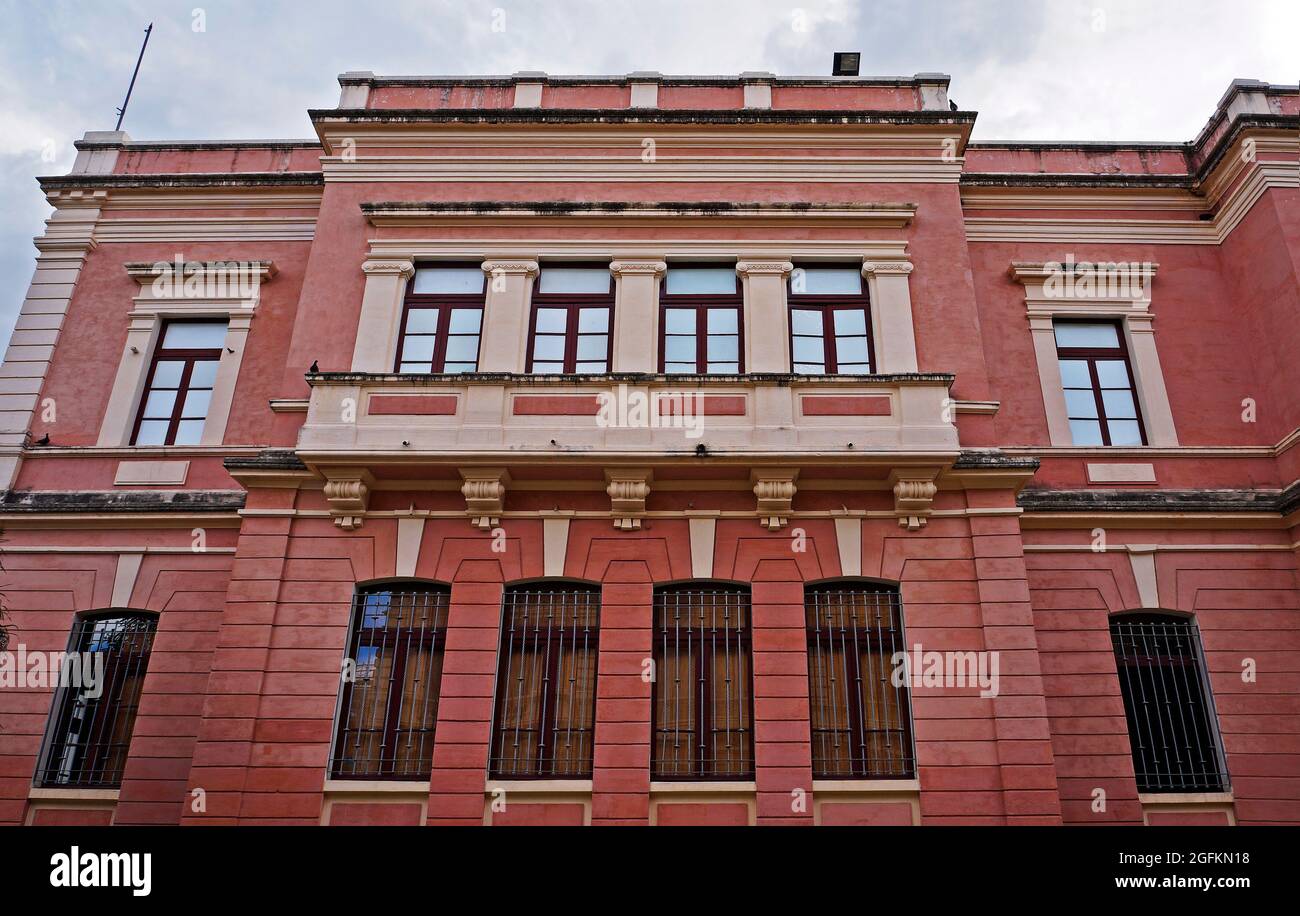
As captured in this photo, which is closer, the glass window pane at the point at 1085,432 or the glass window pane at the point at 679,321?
the glass window pane at the point at 679,321

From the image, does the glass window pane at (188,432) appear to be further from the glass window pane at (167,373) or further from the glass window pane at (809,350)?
the glass window pane at (809,350)

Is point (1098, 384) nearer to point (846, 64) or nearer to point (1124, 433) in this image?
point (1124, 433)

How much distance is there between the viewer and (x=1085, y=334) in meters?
13.6

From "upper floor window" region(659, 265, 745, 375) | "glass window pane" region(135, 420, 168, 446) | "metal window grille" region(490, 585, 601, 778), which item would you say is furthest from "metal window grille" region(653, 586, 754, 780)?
"glass window pane" region(135, 420, 168, 446)

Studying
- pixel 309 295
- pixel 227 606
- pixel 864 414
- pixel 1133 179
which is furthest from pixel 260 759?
pixel 1133 179

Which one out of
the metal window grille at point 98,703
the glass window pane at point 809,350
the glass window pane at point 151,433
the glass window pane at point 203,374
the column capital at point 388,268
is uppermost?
the column capital at point 388,268

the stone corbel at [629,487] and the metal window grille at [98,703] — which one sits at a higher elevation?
the stone corbel at [629,487]

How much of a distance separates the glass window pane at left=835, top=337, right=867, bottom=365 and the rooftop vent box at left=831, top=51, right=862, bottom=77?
5617mm

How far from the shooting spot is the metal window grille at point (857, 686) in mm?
10273

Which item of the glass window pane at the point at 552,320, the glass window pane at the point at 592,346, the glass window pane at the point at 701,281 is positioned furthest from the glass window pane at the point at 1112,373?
the glass window pane at the point at 552,320

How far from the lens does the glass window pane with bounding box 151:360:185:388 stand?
13.5 metres

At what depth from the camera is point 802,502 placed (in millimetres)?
11273

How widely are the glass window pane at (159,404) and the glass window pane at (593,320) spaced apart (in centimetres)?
607
